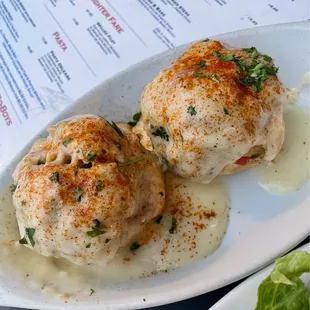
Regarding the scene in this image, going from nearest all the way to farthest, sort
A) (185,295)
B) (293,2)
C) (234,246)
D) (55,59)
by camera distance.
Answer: (185,295)
(234,246)
(293,2)
(55,59)

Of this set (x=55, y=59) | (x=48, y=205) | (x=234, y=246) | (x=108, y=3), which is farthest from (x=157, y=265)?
(x=108, y=3)

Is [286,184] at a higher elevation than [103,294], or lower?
higher

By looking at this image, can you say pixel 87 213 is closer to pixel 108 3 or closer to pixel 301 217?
pixel 301 217

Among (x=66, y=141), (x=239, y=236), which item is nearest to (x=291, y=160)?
(x=239, y=236)

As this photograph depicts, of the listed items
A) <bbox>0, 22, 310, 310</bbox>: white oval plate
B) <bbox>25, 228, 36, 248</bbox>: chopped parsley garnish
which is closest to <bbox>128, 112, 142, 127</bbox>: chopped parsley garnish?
<bbox>0, 22, 310, 310</bbox>: white oval plate

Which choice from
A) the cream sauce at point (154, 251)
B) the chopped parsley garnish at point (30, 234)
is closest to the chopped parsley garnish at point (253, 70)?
the cream sauce at point (154, 251)

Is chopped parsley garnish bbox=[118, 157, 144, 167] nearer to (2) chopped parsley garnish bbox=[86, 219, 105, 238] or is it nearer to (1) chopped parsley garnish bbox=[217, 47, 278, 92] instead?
(2) chopped parsley garnish bbox=[86, 219, 105, 238]

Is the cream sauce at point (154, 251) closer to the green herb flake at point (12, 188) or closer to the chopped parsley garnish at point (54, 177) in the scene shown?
the green herb flake at point (12, 188)
